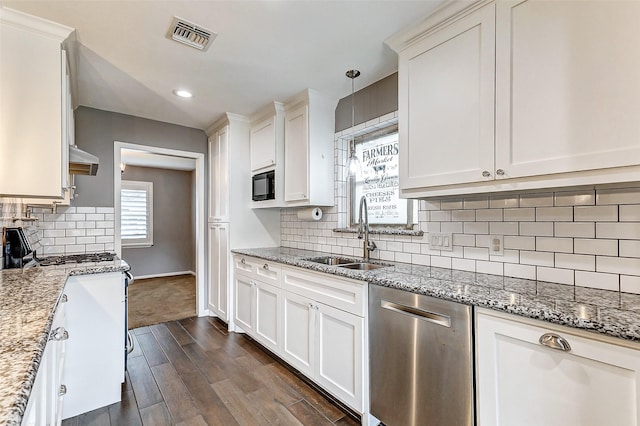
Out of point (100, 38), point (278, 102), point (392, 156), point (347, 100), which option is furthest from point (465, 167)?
point (100, 38)

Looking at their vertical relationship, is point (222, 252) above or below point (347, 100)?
below

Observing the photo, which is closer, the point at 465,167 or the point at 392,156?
the point at 465,167

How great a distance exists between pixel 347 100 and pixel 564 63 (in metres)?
1.79

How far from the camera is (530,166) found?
135 centimetres

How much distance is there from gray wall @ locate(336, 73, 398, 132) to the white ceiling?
Result: 71 mm

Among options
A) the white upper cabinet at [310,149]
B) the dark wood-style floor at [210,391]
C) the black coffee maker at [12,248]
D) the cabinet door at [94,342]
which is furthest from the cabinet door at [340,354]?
the black coffee maker at [12,248]

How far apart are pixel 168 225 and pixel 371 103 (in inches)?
210

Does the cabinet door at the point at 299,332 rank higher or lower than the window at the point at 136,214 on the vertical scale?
lower

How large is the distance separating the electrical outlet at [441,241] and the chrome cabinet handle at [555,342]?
89 centimetres

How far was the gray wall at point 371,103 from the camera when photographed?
239cm

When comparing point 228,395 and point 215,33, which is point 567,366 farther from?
point 215,33

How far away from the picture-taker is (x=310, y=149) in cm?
274

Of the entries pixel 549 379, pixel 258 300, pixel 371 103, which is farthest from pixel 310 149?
pixel 549 379

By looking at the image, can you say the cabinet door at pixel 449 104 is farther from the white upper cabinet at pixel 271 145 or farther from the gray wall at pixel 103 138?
the gray wall at pixel 103 138
